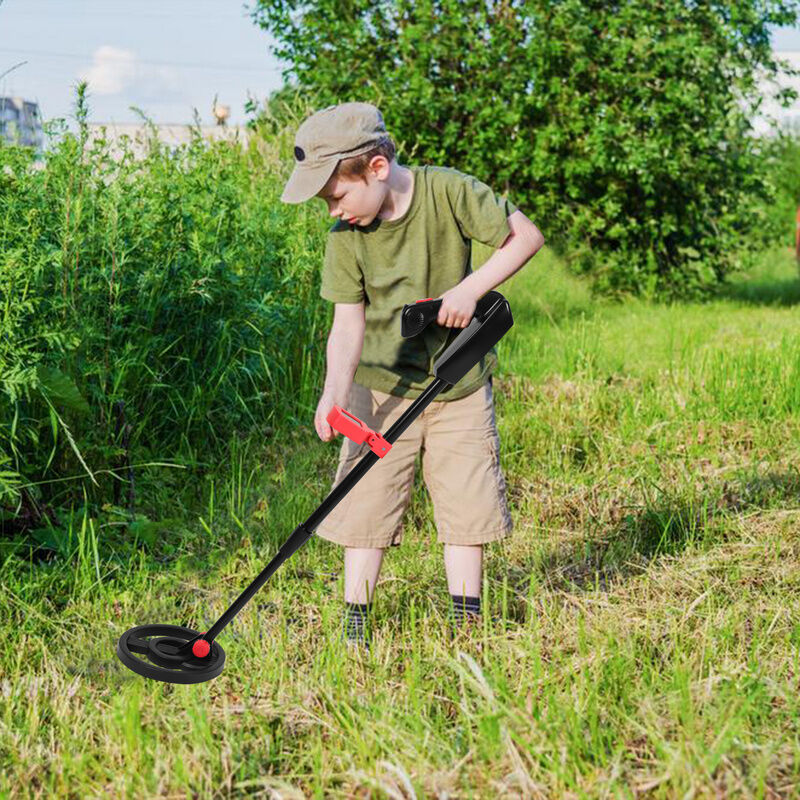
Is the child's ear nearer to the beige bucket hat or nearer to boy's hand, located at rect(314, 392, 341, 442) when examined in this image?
the beige bucket hat

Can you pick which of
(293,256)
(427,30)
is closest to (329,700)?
(293,256)

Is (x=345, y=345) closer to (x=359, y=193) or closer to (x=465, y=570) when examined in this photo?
(x=359, y=193)

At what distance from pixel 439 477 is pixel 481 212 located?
2.38 ft

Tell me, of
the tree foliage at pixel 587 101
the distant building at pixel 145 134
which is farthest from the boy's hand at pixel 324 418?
the tree foliage at pixel 587 101

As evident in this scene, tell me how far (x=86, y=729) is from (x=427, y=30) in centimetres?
769

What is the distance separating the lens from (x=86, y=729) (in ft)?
7.41

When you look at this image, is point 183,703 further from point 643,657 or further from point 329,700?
point 643,657

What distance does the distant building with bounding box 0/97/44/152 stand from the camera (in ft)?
12.6

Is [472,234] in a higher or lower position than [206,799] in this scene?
higher

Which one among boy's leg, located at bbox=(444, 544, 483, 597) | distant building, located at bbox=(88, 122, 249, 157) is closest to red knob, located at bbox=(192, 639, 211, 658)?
boy's leg, located at bbox=(444, 544, 483, 597)

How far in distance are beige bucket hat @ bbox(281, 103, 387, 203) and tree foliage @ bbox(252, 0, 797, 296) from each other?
20.7 feet

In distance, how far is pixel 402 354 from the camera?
276cm

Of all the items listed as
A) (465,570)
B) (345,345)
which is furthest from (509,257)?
(465,570)

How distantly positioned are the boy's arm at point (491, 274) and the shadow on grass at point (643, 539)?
2.84ft
